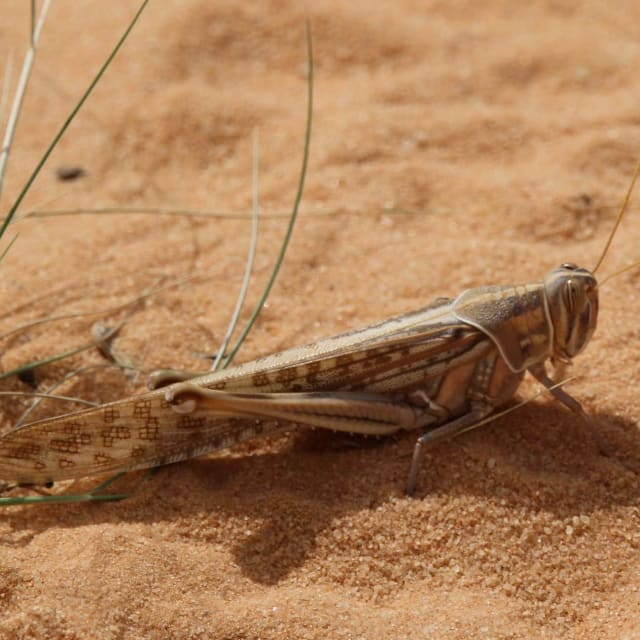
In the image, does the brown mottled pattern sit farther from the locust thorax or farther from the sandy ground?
the sandy ground

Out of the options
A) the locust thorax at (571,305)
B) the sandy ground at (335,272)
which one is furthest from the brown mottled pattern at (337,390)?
the sandy ground at (335,272)

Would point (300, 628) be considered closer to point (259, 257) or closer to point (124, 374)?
point (124, 374)

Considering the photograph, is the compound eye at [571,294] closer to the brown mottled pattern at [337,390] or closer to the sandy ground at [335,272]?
the brown mottled pattern at [337,390]

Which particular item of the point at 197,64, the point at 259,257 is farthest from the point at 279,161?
the point at 197,64

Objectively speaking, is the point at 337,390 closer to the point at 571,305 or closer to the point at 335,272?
the point at 571,305

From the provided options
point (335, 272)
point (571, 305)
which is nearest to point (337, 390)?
point (571, 305)
